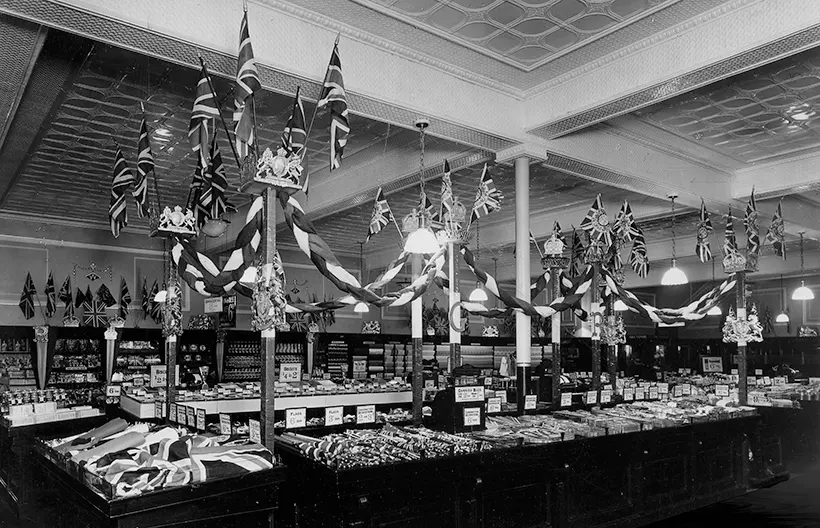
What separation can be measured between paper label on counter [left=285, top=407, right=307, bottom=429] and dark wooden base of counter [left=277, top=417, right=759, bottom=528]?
58 cm

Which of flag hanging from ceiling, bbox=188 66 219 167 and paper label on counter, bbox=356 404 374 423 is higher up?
flag hanging from ceiling, bbox=188 66 219 167

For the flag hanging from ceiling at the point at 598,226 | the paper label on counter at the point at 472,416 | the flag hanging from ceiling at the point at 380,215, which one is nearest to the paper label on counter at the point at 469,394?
the paper label on counter at the point at 472,416

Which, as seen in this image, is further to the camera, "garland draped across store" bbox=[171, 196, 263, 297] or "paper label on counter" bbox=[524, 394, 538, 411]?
"paper label on counter" bbox=[524, 394, 538, 411]

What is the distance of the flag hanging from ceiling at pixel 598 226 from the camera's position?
318 inches

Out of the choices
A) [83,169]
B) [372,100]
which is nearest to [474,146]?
[372,100]

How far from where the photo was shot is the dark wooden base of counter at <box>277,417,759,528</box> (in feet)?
13.8

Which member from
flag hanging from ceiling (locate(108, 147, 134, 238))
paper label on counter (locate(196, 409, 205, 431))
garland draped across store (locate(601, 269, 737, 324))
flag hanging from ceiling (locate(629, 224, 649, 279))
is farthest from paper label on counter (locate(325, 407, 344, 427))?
flag hanging from ceiling (locate(629, 224, 649, 279))

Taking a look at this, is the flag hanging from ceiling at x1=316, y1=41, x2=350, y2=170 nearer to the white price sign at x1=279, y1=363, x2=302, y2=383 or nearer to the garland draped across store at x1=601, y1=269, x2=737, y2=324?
the garland draped across store at x1=601, y1=269, x2=737, y2=324

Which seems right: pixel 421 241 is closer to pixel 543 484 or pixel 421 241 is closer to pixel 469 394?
pixel 469 394

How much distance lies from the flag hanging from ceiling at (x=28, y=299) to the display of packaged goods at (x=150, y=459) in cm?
967

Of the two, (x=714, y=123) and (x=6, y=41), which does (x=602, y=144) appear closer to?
(x=714, y=123)

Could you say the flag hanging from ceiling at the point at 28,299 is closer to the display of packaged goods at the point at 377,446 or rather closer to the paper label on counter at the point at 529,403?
the display of packaged goods at the point at 377,446

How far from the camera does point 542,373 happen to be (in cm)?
937

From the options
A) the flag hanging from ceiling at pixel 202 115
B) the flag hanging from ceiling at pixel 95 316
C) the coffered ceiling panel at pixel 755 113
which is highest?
the coffered ceiling panel at pixel 755 113
